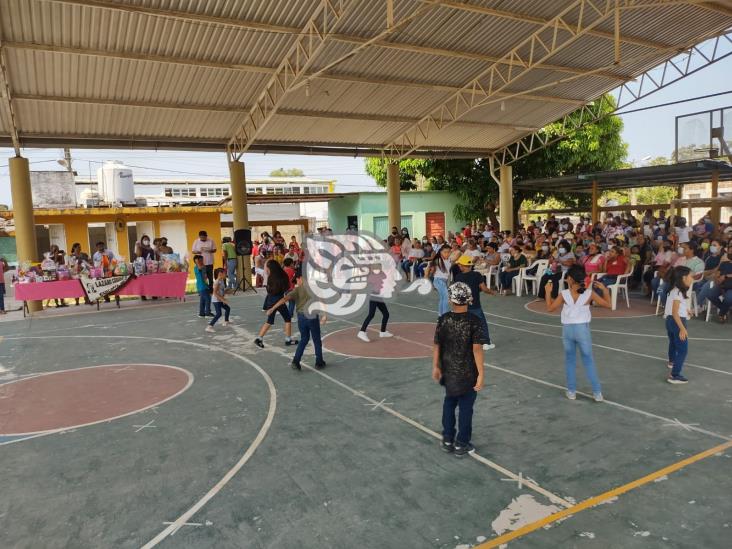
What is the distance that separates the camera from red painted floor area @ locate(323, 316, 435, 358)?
30.3 ft

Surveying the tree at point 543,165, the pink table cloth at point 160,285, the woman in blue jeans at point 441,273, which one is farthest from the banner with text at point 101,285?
the tree at point 543,165

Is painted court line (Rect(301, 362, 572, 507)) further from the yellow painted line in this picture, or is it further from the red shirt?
the red shirt

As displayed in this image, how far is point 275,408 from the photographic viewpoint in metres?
6.69

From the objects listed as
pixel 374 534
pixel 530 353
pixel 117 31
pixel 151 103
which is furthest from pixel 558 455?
pixel 151 103

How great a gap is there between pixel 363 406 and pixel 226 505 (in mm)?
2514

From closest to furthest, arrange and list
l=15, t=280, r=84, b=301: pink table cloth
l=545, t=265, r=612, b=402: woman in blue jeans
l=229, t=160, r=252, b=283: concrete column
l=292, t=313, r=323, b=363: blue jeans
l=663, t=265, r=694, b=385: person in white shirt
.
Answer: l=545, t=265, r=612, b=402: woman in blue jeans → l=663, t=265, r=694, b=385: person in white shirt → l=292, t=313, r=323, b=363: blue jeans → l=15, t=280, r=84, b=301: pink table cloth → l=229, t=160, r=252, b=283: concrete column

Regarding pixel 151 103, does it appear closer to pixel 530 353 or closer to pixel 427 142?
pixel 427 142

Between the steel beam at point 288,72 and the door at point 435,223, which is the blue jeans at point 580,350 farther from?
the door at point 435,223

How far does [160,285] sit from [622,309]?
42.9 feet

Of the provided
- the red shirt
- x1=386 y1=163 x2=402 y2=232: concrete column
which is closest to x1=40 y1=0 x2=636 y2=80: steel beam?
the red shirt

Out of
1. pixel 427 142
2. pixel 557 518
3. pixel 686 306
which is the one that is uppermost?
pixel 427 142

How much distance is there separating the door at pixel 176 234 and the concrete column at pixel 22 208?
1027cm

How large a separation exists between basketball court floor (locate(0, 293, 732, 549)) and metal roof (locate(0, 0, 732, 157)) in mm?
8163

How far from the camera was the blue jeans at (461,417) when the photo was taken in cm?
506
